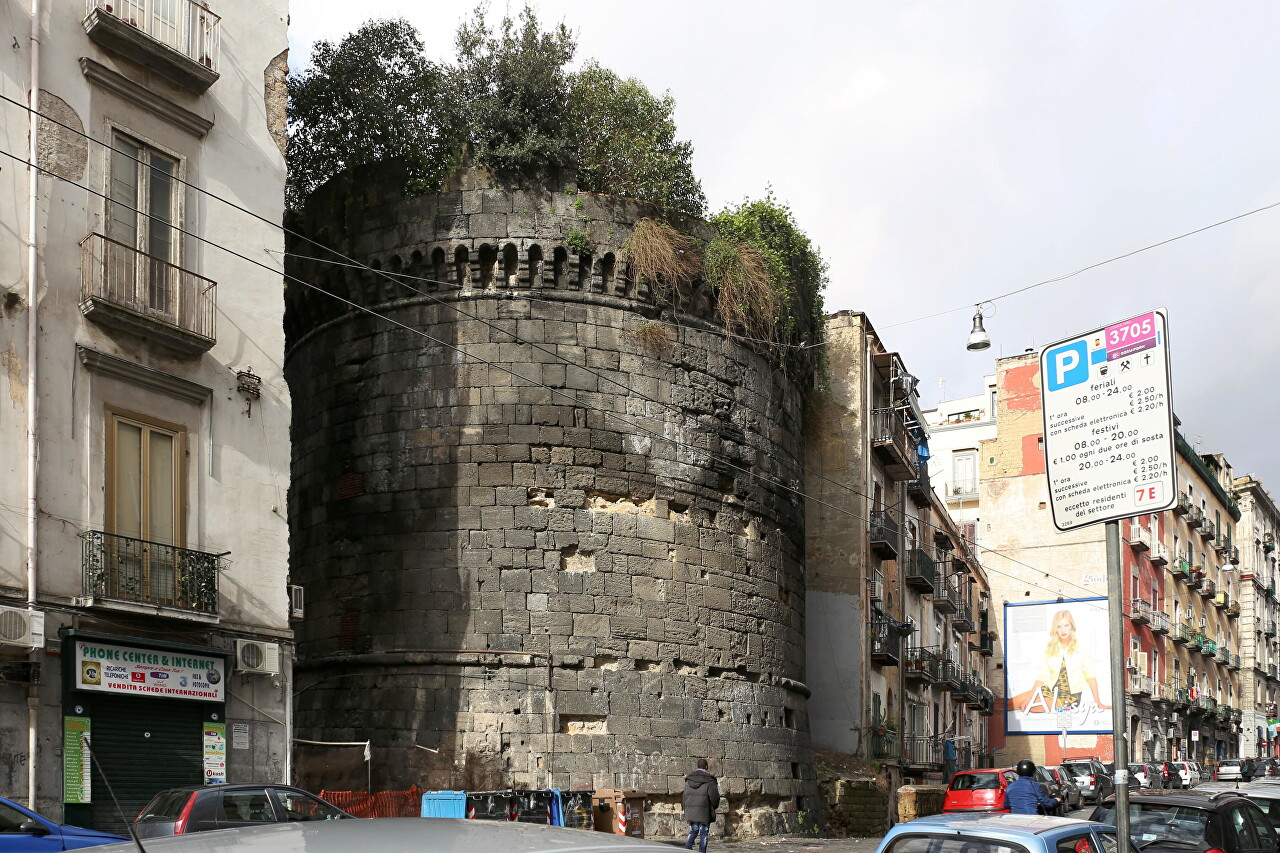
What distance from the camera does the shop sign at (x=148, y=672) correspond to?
13.1 metres

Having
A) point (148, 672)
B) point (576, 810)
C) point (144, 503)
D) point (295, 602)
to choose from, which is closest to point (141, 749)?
point (148, 672)

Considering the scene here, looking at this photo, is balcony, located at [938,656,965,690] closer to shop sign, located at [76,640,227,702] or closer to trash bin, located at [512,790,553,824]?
trash bin, located at [512,790,553,824]

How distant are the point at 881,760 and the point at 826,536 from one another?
16.3 feet

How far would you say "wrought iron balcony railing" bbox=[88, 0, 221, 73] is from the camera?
14.7 meters

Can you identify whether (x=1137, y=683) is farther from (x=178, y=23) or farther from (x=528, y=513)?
(x=178, y=23)

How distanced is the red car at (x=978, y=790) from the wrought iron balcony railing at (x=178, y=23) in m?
15.9

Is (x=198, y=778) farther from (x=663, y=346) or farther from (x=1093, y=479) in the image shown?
(x=1093, y=479)

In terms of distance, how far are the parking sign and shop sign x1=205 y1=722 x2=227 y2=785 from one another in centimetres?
1077

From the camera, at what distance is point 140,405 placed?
14.3 metres

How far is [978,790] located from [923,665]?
11.1 metres

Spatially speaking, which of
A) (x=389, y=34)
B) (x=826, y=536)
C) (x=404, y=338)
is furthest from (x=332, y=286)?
(x=826, y=536)

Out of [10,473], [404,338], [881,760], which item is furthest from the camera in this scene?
[881,760]

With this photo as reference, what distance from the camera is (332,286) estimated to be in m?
21.8

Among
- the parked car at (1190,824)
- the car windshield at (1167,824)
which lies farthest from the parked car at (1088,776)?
the car windshield at (1167,824)
